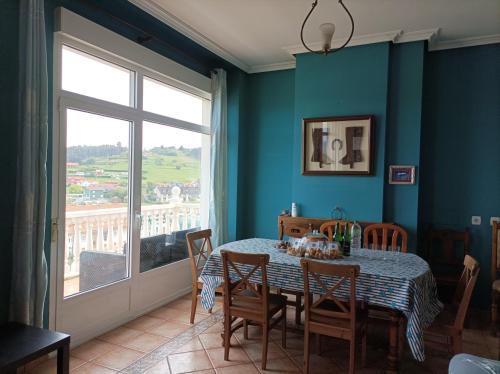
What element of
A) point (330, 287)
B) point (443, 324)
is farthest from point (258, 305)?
point (443, 324)

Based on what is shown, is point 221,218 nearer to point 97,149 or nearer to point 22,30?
point 97,149

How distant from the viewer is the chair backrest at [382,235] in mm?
3271

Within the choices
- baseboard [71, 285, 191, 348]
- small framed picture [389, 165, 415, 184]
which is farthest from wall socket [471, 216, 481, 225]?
baseboard [71, 285, 191, 348]

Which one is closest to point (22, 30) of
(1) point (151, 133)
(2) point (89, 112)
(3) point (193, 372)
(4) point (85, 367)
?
(2) point (89, 112)

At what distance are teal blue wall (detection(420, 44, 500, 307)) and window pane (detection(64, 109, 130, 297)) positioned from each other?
3.24 meters

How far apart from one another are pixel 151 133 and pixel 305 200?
1901 mm

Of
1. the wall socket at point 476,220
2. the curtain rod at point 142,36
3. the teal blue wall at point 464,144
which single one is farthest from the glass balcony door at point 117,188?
the wall socket at point 476,220

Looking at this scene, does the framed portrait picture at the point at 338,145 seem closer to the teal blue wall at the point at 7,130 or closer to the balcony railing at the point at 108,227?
the balcony railing at the point at 108,227

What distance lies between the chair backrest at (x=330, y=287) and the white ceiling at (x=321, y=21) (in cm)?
222

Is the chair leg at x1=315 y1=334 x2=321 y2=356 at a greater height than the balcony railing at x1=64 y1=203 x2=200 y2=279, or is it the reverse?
the balcony railing at x1=64 y1=203 x2=200 y2=279

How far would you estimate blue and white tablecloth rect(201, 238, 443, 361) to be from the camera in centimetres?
211

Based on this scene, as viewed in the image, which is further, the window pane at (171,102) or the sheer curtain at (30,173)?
the window pane at (171,102)

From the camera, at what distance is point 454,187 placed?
12.4 feet

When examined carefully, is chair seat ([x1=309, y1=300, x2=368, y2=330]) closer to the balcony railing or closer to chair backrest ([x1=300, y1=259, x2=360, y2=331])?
chair backrest ([x1=300, y1=259, x2=360, y2=331])
